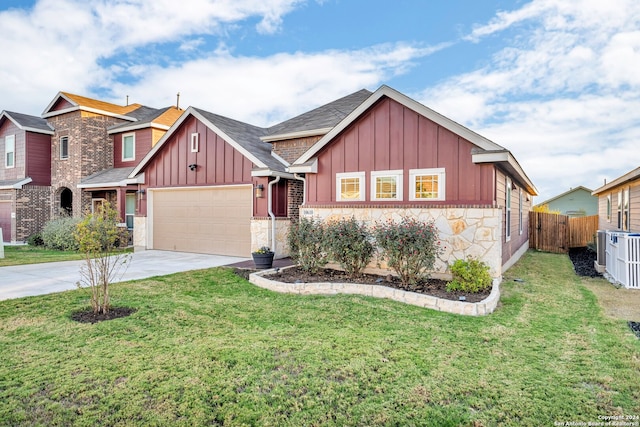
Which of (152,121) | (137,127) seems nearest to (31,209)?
(137,127)

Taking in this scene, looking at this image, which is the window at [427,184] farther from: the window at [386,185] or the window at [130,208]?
the window at [130,208]

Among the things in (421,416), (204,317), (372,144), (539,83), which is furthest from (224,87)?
(421,416)

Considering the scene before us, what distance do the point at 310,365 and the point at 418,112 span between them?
22.0 ft

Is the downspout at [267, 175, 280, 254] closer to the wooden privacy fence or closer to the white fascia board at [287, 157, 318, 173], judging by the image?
the white fascia board at [287, 157, 318, 173]

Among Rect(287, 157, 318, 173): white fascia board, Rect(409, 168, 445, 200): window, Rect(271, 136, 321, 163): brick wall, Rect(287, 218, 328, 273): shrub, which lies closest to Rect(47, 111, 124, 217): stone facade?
Rect(271, 136, 321, 163): brick wall

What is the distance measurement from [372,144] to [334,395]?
281 inches

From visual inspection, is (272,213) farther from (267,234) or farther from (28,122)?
(28,122)

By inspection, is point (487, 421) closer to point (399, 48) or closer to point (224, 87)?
point (399, 48)

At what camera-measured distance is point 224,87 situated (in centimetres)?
1814

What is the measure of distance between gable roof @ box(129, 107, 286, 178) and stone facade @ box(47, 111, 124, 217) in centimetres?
592

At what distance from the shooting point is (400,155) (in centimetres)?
898

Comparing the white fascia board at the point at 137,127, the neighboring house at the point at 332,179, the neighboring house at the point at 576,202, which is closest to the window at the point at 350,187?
the neighboring house at the point at 332,179

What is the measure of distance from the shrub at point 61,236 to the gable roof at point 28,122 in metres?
6.46

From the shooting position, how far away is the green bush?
7.05 meters
